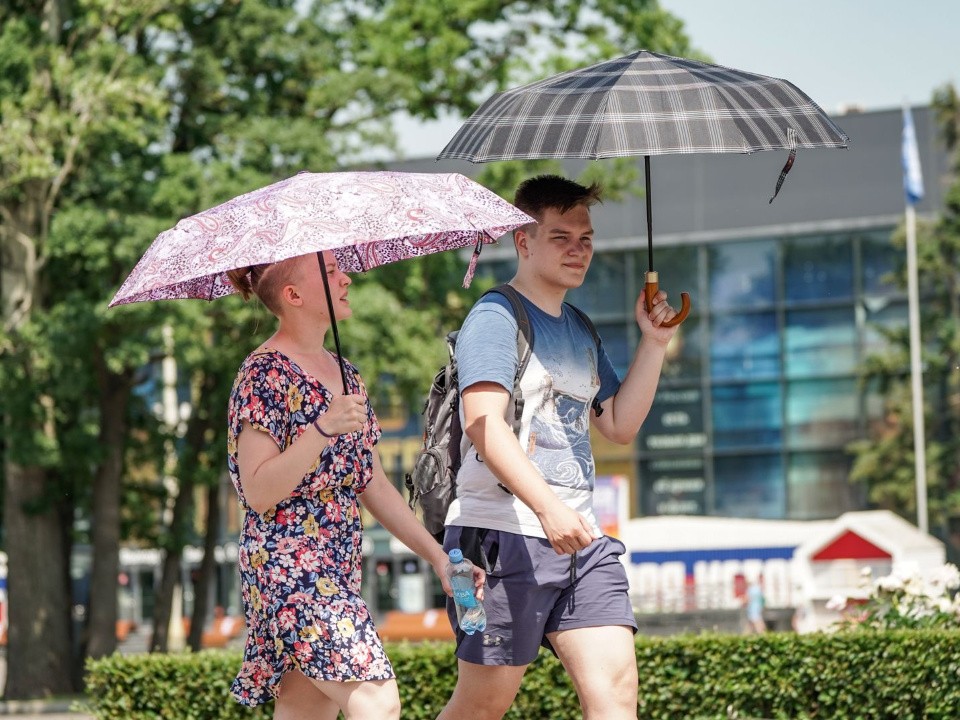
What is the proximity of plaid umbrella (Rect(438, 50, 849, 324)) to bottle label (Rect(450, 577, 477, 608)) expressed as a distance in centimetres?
103

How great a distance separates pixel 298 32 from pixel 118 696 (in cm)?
1386

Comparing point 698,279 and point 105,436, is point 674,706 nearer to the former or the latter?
point 105,436

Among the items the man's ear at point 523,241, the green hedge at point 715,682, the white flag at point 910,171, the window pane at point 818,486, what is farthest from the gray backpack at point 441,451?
the window pane at point 818,486

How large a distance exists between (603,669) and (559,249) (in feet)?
3.85

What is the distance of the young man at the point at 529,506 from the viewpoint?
13.3ft

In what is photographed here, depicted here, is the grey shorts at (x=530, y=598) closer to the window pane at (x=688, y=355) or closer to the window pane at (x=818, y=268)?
the window pane at (x=688, y=355)

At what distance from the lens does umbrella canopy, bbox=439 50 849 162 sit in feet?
13.4

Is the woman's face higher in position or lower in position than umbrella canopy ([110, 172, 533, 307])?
lower

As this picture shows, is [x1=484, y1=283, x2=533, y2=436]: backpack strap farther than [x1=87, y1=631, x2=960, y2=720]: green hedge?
No

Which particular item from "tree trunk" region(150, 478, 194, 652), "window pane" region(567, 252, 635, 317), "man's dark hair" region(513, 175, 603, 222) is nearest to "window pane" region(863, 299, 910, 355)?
"window pane" region(567, 252, 635, 317)

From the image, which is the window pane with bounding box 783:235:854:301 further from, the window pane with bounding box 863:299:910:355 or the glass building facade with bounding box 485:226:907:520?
the window pane with bounding box 863:299:910:355

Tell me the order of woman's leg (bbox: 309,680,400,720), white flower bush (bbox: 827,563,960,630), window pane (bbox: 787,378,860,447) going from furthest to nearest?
window pane (bbox: 787,378,860,447), white flower bush (bbox: 827,563,960,630), woman's leg (bbox: 309,680,400,720)


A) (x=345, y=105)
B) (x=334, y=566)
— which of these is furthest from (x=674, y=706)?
(x=345, y=105)

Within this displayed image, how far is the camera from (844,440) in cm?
4022
